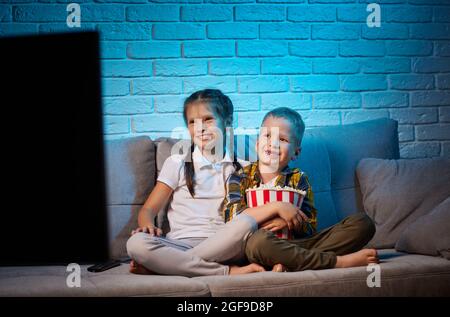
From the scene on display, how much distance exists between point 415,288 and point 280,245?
430 mm

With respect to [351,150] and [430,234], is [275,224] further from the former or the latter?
[351,150]

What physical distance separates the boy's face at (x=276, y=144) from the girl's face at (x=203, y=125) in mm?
193

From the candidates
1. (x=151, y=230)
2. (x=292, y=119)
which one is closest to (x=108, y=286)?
(x=151, y=230)

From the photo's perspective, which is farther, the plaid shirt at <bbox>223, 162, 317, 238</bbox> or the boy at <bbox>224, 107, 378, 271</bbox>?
the plaid shirt at <bbox>223, 162, 317, 238</bbox>

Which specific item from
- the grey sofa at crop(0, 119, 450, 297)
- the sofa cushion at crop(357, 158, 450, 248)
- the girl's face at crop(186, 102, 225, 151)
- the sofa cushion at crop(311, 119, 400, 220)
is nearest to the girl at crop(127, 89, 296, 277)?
the girl's face at crop(186, 102, 225, 151)

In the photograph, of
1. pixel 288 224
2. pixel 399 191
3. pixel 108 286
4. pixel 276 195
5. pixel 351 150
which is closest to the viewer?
pixel 108 286

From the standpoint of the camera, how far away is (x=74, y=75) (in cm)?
254

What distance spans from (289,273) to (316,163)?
71cm

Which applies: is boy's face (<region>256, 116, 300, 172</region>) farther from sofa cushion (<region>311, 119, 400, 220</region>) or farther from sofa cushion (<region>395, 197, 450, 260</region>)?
sofa cushion (<region>395, 197, 450, 260</region>)

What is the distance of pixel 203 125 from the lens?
6.96 feet

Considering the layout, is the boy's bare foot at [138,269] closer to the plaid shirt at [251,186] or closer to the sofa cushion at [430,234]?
the plaid shirt at [251,186]

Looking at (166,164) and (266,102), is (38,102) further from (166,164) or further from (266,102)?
(266,102)

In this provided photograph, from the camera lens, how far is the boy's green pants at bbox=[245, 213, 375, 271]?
5.71 ft
